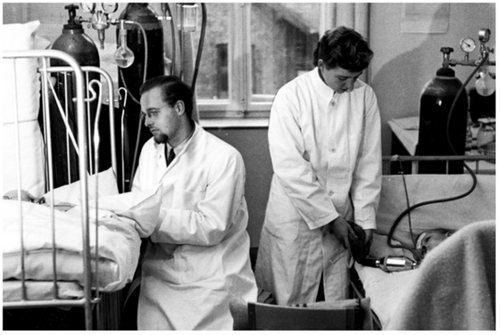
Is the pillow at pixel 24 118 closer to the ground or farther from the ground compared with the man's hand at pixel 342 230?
farther from the ground

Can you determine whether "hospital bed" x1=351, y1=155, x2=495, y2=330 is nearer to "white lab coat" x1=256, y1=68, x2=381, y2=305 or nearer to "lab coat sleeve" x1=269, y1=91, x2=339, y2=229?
"white lab coat" x1=256, y1=68, x2=381, y2=305

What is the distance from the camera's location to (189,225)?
2182 mm

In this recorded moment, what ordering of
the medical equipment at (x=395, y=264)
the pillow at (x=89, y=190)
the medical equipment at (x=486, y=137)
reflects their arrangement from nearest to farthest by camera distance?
1. the pillow at (x=89, y=190)
2. the medical equipment at (x=395, y=264)
3. the medical equipment at (x=486, y=137)

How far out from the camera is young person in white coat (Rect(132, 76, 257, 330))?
85.3 inches

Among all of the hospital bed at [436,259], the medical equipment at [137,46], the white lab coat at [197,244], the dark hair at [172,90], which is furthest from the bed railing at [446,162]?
the medical equipment at [137,46]

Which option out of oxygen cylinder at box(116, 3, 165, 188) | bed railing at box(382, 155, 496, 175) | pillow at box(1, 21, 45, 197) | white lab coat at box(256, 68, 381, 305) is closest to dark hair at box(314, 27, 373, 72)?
white lab coat at box(256, 68, 381, 305)

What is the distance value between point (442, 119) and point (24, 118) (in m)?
1.62

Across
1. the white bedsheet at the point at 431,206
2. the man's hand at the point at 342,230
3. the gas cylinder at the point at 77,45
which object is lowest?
the man's hand at the point at 342,230

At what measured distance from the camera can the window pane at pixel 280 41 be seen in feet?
12.1

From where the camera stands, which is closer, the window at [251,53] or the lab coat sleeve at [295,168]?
the lab coat sleeve at [295,168]

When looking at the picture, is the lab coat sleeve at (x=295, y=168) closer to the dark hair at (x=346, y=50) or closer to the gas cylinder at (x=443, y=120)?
the dark hair at (x=346, y=50)

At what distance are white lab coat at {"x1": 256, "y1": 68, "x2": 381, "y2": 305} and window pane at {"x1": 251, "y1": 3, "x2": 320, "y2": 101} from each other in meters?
1.15

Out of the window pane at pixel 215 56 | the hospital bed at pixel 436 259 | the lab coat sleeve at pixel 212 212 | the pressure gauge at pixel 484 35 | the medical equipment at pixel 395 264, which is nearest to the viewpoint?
the hospital bed at pixel 436 259

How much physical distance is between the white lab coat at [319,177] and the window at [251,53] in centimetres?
114
